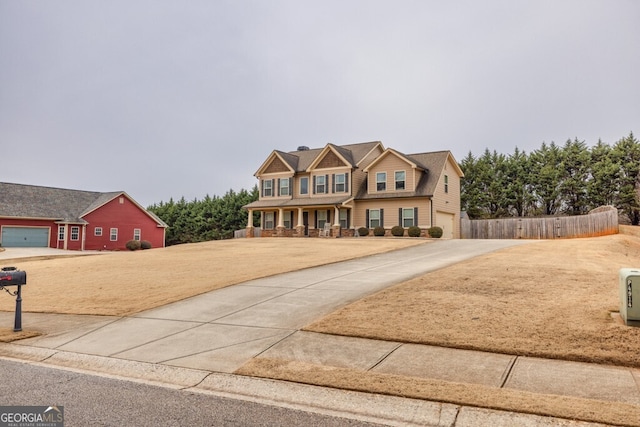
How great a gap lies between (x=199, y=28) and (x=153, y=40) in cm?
555

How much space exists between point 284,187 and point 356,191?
7.18 metres

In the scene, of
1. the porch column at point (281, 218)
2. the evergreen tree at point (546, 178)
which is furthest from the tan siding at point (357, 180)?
the evergreen tree at point (546, 178)

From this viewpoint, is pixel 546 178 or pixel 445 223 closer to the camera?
pixel 445 223

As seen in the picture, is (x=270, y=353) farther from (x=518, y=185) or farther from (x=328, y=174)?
(x=518, y=185)

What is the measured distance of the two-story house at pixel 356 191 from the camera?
111 ft

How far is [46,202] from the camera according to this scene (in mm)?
43000

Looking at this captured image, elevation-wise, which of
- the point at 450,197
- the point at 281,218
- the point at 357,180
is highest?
the point at 357,180

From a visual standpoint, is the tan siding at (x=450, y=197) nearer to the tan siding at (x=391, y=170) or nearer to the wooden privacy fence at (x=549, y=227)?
the wooden privacy fence at (x=549, y=227)

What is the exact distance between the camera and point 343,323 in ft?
25.8

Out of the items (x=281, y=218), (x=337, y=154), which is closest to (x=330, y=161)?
(x=337, y=154)

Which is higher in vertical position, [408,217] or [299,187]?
[299,187]

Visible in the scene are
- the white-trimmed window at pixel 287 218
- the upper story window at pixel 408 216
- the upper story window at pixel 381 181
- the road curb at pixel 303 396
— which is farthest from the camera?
the white-trimmed window at pixel 287 218

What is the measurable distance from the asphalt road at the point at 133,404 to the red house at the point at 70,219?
41.4 metres

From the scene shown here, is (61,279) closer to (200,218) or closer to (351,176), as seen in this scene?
(351,176)
